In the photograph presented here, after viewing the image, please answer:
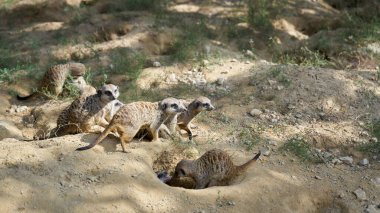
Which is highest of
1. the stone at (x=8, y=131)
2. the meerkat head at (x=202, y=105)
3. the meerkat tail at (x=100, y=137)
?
the meerkat tail at (x=100, y=137)

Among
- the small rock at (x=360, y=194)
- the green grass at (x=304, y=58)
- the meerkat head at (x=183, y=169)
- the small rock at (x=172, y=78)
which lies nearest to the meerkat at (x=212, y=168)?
the meerkat head at (x=183, y=169)

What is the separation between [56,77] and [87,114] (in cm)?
125

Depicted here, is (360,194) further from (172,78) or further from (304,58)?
(304,58)

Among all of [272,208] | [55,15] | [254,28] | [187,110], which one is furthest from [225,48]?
[272,208]

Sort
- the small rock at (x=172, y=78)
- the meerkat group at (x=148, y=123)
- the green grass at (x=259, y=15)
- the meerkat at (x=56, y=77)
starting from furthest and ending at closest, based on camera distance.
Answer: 1. the green grass at (x=259, y=15)
2. the small rock at (x=172, y=78)
3. the meerkat at (x=56, y=77)
4. the meerkat group at (x=148, y=123)

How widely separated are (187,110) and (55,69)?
1.82 meters

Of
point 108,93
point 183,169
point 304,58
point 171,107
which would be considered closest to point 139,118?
point 171,107

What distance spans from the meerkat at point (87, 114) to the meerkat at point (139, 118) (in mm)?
364

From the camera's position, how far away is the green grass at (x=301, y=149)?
4.55 m

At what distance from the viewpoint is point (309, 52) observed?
666 cm

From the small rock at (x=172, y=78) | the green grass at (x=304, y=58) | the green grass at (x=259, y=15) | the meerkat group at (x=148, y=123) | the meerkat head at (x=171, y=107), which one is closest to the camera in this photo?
the meerkat group at (x=148, y=123)

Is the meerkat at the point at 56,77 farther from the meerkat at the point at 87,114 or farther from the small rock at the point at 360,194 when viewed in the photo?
the small rock at the point at 360,194

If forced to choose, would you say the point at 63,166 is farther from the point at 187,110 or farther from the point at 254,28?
the point at 254,28

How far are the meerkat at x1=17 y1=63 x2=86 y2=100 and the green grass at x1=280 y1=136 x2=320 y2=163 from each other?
2502 mm
